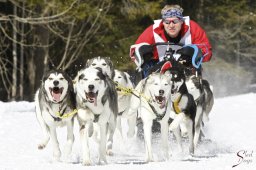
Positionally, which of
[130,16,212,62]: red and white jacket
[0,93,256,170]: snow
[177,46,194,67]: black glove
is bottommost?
[0,93,256,170]: snow

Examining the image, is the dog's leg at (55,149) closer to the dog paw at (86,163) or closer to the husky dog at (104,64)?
the dog paw at (86,163)

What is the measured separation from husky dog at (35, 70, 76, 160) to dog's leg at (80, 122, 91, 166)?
257 mm

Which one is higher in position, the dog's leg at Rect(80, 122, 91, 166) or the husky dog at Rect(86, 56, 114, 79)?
the husky dog at Rect(86, 56, 114, 79)

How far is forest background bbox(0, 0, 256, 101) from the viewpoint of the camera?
20.8m

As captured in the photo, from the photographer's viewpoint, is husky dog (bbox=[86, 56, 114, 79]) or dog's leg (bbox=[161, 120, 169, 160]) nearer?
dog's leg (bbox=[161, 120, 169, 160])

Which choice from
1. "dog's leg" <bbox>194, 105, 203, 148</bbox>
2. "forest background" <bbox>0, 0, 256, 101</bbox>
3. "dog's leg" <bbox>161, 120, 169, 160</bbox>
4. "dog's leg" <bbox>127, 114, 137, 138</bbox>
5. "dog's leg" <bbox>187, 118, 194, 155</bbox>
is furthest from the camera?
"forest background" <bbox>0, 0, 256, 101</bbox>

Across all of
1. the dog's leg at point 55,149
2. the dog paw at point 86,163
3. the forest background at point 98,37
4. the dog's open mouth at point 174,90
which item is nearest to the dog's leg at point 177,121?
the dog's open mouth at point 174,90

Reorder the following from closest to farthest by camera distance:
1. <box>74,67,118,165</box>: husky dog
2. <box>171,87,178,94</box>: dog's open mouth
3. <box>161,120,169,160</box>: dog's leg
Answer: <box>74,67,118,165</box>: husky dog < <box>161,120,169,160</box>: dog's leg < <box>171,87,178,94</box>: dog's open mouth

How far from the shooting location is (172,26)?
282 inches

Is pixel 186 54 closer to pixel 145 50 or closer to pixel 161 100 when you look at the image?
pixel 145 50

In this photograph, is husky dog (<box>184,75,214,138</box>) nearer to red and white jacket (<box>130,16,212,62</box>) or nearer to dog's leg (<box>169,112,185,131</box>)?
red and white jacket (<box>130,16,212,62</box>)

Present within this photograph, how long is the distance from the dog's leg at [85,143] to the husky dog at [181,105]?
835 millimetres

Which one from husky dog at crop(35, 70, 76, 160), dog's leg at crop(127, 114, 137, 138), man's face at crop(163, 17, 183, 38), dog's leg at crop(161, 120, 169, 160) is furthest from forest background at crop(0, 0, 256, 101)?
dog's leg at crop(161, 120, 169, 160)

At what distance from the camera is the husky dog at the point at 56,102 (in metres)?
6.30
